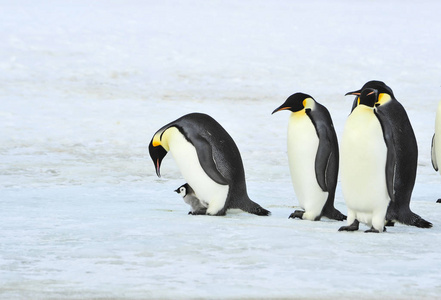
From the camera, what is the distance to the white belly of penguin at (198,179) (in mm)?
4020

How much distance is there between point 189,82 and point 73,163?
476cm

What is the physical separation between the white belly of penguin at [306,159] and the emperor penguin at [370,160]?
1.38 feet

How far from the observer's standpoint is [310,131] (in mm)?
3943

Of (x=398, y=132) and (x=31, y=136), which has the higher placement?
(x=398, y=132)

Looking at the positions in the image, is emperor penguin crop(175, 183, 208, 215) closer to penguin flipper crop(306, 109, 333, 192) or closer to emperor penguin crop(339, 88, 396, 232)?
penguin flipper crop(306, 109, 333, 192)

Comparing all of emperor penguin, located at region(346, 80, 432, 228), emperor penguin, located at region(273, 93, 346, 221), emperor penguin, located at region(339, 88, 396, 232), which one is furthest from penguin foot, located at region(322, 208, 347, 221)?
emperor penguin, located at region(339, 88, 396, 232)

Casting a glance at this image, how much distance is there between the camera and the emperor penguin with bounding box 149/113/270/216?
4008 millimetres

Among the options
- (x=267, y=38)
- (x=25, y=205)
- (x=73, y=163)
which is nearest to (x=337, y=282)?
(x=25, y=205)

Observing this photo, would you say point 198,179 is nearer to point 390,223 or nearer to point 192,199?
point 192,199

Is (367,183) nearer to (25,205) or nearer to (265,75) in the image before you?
(25,205)

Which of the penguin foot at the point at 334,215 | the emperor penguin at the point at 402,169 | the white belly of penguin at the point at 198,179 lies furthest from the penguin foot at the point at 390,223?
the white belly of penguin at the point at 198,179

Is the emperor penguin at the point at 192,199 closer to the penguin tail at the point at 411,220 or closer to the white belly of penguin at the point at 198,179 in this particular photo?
the white belly of penguin at the point at 198,179

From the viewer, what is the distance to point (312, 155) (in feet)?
13.0

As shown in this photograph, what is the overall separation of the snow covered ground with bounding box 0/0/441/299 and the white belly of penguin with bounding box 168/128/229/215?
6.2 inches
